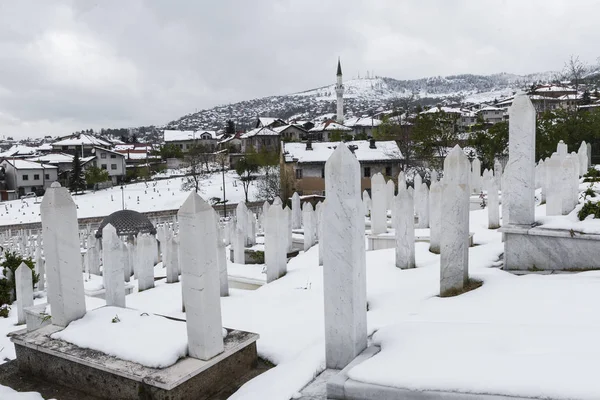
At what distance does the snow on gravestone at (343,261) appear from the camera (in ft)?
13.3

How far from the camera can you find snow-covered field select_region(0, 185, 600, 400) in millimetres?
3215

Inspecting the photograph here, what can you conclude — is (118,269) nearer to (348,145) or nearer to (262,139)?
(348,145)

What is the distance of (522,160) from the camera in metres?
6.36

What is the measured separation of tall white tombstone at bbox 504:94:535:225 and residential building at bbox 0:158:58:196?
55462mm

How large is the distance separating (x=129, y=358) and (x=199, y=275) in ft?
3.39

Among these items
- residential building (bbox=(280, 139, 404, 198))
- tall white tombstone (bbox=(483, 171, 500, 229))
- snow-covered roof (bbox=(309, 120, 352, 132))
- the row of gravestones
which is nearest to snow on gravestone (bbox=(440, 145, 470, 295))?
the row of gravestones

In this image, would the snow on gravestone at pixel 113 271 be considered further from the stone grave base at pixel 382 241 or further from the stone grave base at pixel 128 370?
the stone grave base at pixel 382 241

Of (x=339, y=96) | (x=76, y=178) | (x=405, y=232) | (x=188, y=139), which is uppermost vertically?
(x=339, y=96)

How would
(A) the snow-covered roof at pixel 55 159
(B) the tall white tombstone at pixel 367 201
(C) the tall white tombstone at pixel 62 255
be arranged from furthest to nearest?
(A) the snow-covered roof at pixel 55 159
(B) the tall white tombstone at pixel 367 201
(C) the tall white tombstone at pixel 62 255

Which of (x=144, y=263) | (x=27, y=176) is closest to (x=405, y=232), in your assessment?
(x=144, y=263)

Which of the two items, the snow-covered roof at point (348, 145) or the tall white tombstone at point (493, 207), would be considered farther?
the snow-covered roof at point (348, 145)

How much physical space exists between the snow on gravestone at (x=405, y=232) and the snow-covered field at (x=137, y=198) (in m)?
31.0

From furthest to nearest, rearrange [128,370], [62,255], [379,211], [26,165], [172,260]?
[26,165] → [379,211] → [172,260] → [62,255] → [128,370]

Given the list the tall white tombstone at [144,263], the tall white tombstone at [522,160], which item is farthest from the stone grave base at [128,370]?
the tall white tombstone at [144,263]
